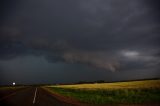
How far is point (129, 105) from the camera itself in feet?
54.1

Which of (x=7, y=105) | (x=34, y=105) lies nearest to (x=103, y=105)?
(x=34, y=105)

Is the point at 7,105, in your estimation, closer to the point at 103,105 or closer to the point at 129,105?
the point at 103,105

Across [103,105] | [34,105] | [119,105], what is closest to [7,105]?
[34,105]

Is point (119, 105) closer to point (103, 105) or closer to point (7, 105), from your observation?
point (103, 105)

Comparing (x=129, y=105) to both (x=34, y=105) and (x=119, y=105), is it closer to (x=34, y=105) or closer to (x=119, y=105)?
(x=119, y=105)

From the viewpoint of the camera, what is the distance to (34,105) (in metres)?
16.4

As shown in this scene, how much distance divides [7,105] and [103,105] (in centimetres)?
841

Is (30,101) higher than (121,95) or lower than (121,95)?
lower

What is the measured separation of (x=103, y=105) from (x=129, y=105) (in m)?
2.21

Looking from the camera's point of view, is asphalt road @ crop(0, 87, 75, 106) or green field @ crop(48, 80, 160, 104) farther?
green field @ crop(48, 80, 160, 104)

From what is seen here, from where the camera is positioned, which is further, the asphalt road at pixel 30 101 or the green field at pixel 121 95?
the green field at pixel 121 95

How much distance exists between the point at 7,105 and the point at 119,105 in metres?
9.75

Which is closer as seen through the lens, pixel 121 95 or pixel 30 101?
pixel 30 101

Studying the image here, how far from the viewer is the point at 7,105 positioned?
1689 centimetres
